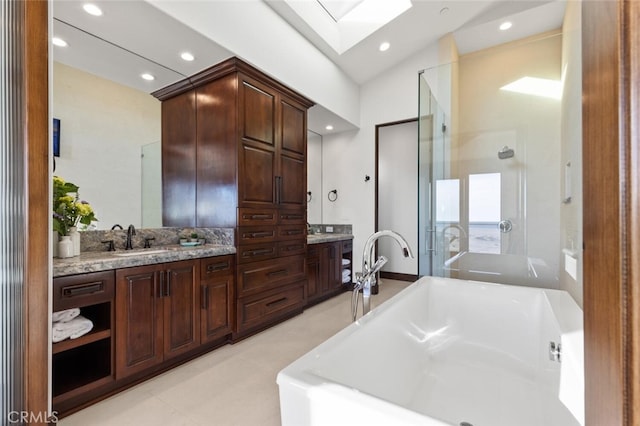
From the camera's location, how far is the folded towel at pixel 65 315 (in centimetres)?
151

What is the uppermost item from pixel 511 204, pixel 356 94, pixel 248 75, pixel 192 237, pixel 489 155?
pixel 356 94

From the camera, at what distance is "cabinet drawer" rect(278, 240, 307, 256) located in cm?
297

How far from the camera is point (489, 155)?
2943 millimetres

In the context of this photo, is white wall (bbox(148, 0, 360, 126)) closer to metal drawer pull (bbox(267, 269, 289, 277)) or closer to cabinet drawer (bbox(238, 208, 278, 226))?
cabinet drawer (bbox(238, 208, 278, 226))

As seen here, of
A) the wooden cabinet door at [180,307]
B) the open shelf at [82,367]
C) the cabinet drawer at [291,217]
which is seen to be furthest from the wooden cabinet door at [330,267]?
the open shelf at [82,367]

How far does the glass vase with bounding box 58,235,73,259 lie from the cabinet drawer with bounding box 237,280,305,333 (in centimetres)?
124

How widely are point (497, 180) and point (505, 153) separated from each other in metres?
0.29

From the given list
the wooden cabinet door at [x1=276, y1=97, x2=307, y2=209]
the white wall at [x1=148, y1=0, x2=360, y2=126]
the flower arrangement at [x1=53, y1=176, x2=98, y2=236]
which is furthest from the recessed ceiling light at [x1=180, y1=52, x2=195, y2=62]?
the flower arrangement at [x1=53, y1=176, x2=98, y2=236]

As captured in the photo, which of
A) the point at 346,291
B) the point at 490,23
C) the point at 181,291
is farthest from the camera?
the point at 346,291

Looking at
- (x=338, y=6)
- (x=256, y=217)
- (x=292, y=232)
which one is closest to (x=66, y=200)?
(x=256, y=217)

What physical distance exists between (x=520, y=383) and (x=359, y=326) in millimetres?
1294

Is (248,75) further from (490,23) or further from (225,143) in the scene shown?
(490,23)

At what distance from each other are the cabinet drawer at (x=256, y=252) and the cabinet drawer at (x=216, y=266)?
111mm

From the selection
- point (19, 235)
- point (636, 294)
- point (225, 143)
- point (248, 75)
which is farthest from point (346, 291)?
point (636, 294)
